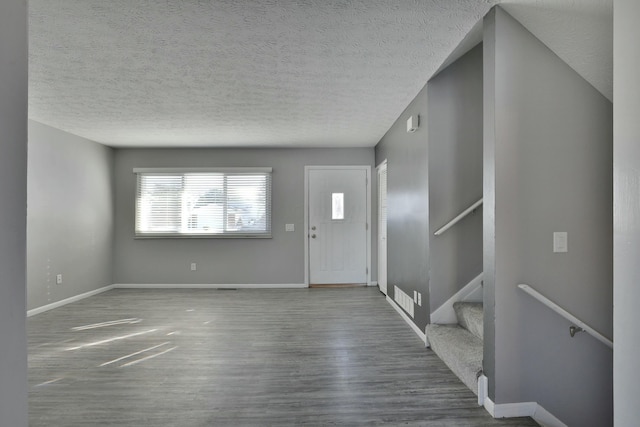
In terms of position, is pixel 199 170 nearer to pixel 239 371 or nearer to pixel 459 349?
pixel 239 371

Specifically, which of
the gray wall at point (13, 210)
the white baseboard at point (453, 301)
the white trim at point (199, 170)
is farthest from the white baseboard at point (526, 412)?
the white trim at point (199, 170)

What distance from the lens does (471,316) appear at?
284cm

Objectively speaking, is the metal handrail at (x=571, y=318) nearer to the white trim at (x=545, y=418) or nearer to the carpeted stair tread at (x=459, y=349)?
the white trim at (x=545, y=418)

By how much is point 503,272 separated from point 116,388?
8.77ft

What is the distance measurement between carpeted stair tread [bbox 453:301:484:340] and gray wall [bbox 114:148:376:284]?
10.4ft

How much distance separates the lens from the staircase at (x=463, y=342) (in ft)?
7.74

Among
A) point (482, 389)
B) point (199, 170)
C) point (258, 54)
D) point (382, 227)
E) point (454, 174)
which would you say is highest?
point (258, 54)

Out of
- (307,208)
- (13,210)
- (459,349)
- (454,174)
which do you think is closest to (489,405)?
(459,349)

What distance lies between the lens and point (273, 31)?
2.20 metres

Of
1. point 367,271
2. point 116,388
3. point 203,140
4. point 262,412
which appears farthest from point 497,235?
point 203,140

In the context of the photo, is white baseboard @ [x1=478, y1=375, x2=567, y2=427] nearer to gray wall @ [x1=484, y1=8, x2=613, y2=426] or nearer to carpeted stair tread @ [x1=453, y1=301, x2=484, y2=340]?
gray wall @ [x1=484, y1=8, x2=613, y2=426]

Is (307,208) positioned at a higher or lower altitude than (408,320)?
higher

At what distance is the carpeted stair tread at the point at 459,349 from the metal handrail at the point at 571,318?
0.62 metres

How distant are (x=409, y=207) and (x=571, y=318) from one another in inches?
77.3
